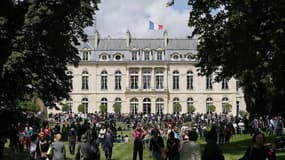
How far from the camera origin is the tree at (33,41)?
23344 mm

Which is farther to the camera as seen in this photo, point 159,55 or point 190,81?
point 159,55

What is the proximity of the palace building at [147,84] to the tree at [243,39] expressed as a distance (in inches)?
2166

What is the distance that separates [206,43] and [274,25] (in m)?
4.98

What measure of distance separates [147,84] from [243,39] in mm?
60336

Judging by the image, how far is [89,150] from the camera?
1262 cm

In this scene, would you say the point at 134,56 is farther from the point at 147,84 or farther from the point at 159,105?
the point at 159,105

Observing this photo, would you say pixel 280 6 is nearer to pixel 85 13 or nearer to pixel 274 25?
pixel 274 25

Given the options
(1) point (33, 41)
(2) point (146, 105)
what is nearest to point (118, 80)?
(2) point (146, 105)

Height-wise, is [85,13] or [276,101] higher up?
[85,13]

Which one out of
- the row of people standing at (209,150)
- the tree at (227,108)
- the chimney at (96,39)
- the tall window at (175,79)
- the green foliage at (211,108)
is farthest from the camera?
the chimney at (96,39)

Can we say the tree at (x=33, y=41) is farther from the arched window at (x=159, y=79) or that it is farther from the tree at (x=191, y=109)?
the arched window at (x=159, y=79)

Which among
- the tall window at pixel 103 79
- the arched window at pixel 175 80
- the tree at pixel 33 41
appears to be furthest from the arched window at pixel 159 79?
the tree at pixel 33 41

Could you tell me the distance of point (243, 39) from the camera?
72.7 ft

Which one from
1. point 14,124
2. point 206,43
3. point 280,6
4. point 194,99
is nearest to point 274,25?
point 280,6
